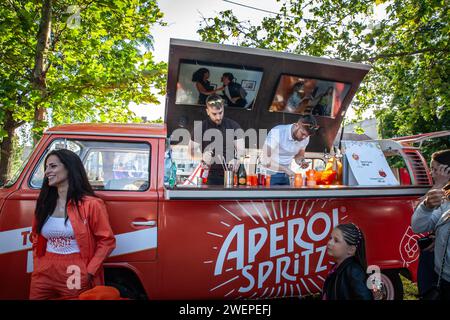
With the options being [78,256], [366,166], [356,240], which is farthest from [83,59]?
[356,240]

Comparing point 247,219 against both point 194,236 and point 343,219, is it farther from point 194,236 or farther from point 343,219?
point 343,219

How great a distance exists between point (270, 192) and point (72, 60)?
23.4ft

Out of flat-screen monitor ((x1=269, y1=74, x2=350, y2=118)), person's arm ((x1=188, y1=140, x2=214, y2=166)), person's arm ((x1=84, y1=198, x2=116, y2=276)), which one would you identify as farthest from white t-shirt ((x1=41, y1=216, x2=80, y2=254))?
flat-screen monitor ((x1=269, y1=74, x2=350, y2=118))

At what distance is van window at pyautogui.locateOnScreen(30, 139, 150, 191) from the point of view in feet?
10.4

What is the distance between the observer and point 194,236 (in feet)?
10.1

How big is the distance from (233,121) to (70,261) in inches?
113

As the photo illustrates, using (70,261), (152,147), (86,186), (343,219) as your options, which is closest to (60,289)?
(70,261)

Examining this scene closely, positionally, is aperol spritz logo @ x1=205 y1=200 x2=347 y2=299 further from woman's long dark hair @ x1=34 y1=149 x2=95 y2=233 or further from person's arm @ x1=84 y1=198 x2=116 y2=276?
woman's long dark hair @ x1=34 y1=149 x2=95 y2=233

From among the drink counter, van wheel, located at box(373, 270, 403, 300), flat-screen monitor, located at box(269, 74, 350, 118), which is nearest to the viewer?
the drink counter

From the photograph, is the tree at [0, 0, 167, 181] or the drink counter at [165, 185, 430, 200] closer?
the drink counter at [165, 185, 430, 200]

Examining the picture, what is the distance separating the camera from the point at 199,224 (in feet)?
10.2

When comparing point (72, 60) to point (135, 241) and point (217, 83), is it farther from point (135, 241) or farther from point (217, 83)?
point (135, 241)

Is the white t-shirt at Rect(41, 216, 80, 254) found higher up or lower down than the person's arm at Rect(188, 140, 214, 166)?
lower down

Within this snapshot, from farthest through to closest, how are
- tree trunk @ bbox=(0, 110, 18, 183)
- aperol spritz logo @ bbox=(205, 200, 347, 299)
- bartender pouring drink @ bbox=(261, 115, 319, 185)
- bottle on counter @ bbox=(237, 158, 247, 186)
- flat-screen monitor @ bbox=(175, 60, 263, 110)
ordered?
tree trunk @ bbox=(0, 110, 18, 183), bartender pouring drink @ bbox=(261, 115, 319, 185), flat-screen monitor @ bbox=(175, 60, 263, 110), bottle on counter @ bbox=(237, 158, 247, 186), aperol spritz logo @ bbox=(205, 200, 347, 299)
